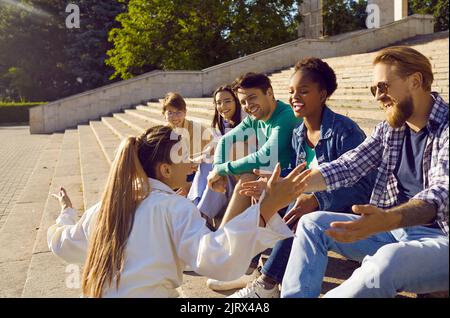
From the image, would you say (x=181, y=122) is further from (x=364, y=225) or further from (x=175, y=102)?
(x=364, y=225)

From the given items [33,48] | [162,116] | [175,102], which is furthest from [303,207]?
[33,48]

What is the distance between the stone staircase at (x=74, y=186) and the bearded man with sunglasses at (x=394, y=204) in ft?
0.68

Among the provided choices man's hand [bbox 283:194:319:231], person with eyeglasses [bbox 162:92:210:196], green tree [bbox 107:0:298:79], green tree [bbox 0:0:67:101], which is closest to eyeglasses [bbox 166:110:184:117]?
person with eyeglasses [bbox 162:92:210:196]

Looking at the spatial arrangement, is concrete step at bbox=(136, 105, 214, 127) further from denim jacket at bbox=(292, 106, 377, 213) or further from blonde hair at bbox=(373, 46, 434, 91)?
blonde hair at bbox=(373, 46, 434, 91)

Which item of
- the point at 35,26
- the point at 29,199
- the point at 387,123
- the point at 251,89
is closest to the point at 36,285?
the point at 251,89

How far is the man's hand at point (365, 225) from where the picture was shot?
1.82 meters

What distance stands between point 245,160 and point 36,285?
5.89ft

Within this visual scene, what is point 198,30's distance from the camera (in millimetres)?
17125

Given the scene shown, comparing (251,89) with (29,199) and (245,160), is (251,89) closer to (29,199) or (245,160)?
(245,160)

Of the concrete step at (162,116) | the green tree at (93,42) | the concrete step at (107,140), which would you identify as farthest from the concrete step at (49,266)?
the green tree at (93,42)

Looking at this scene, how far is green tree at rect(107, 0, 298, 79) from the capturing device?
16781mm

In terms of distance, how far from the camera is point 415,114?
89.4 inches

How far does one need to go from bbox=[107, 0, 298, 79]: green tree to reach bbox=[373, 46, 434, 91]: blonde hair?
49.1 feet

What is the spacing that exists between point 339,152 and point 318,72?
564 mm
